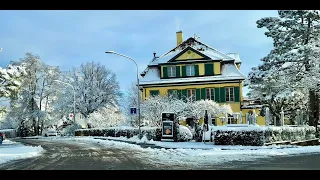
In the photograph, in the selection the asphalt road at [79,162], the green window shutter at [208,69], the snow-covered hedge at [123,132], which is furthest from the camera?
the green window shutter at [208,69]

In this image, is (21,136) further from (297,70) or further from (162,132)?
(297,70)

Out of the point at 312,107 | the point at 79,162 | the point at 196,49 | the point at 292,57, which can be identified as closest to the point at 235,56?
the point at 196,49

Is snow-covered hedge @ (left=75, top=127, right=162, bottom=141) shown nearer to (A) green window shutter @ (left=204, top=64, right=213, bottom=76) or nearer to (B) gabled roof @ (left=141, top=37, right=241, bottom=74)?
(B) gabled roof @ (left=141, top=37, right=241, bottom=74)

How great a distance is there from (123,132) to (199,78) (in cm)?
1436

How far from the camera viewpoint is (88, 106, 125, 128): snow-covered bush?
50156 mm

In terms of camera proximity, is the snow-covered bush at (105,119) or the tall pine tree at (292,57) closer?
the tall pine tree at (292,57)

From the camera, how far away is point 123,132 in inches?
1410

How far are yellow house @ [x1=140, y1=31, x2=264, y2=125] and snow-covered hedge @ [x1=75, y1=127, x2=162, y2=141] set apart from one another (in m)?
8.21

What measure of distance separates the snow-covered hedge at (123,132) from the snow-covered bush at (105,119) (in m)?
4.27

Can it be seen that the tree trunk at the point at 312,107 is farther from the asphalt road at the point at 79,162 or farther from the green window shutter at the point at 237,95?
the green window shutter at the point at 237,95

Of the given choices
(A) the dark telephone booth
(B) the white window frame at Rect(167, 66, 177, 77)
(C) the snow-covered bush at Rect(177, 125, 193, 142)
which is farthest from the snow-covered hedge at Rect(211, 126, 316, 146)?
(B) the white window frame at Rect(167, 66, 177, 77)

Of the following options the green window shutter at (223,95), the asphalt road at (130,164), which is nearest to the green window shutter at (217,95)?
the green window shutter at (223,95)

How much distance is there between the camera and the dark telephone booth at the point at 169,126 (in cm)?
2703
